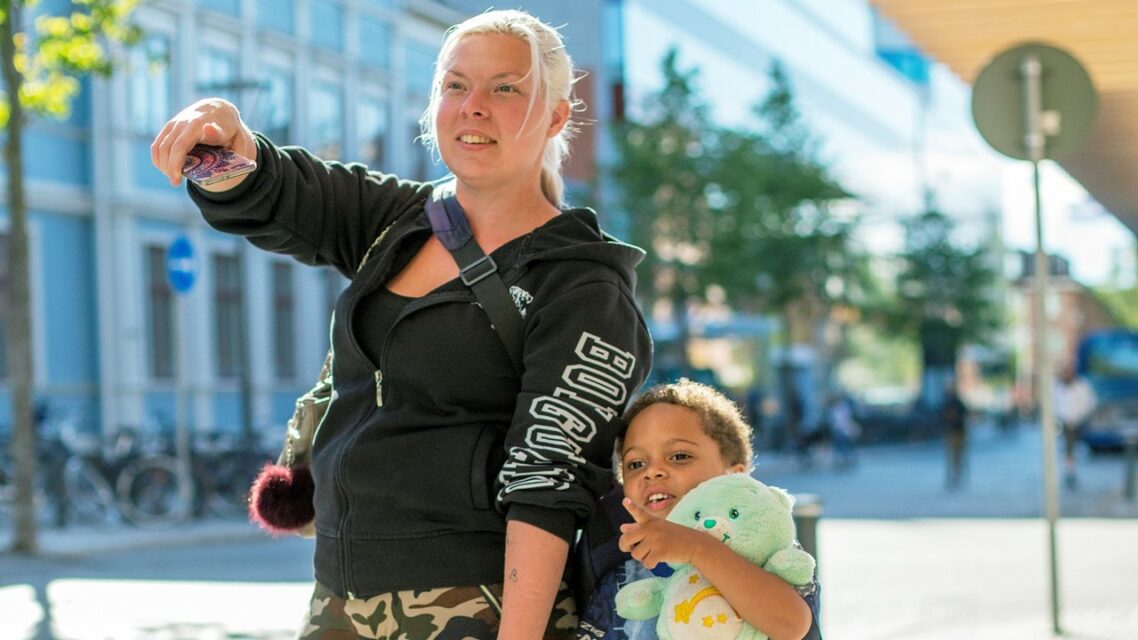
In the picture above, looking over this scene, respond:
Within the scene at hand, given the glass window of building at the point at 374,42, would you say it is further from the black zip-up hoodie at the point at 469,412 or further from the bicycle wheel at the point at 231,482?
the black zip-up hoodie at the point at 469,412

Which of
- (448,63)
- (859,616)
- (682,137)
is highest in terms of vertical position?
(682,137)

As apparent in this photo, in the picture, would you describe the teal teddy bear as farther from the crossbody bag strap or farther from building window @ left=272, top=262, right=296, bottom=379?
building window @ left=272, top=262, right=296, bottom=379

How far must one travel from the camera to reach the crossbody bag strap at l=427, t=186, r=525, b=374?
8.05ft

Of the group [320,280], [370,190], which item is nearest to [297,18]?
[320,280]

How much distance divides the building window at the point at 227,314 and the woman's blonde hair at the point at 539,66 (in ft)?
85.7

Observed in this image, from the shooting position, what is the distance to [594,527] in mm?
2531

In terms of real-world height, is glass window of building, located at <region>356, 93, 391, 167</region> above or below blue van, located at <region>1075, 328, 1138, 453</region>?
above

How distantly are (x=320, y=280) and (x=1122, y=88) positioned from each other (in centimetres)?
2005

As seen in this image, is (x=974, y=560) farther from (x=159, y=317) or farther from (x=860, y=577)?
(x=159, y=317)

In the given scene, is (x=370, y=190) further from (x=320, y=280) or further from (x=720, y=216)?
(x=720, y=216)

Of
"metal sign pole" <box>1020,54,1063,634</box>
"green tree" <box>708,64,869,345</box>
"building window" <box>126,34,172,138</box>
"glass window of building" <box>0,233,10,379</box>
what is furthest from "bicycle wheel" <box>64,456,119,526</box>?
"green tree" <box>708,64,869,345</box>

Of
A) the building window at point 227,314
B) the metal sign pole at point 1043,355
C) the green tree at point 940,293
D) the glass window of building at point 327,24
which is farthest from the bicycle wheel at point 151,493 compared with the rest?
the green tree at point 940,293

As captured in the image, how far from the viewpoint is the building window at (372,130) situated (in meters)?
31.7

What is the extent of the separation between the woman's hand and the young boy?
0.72 metres
